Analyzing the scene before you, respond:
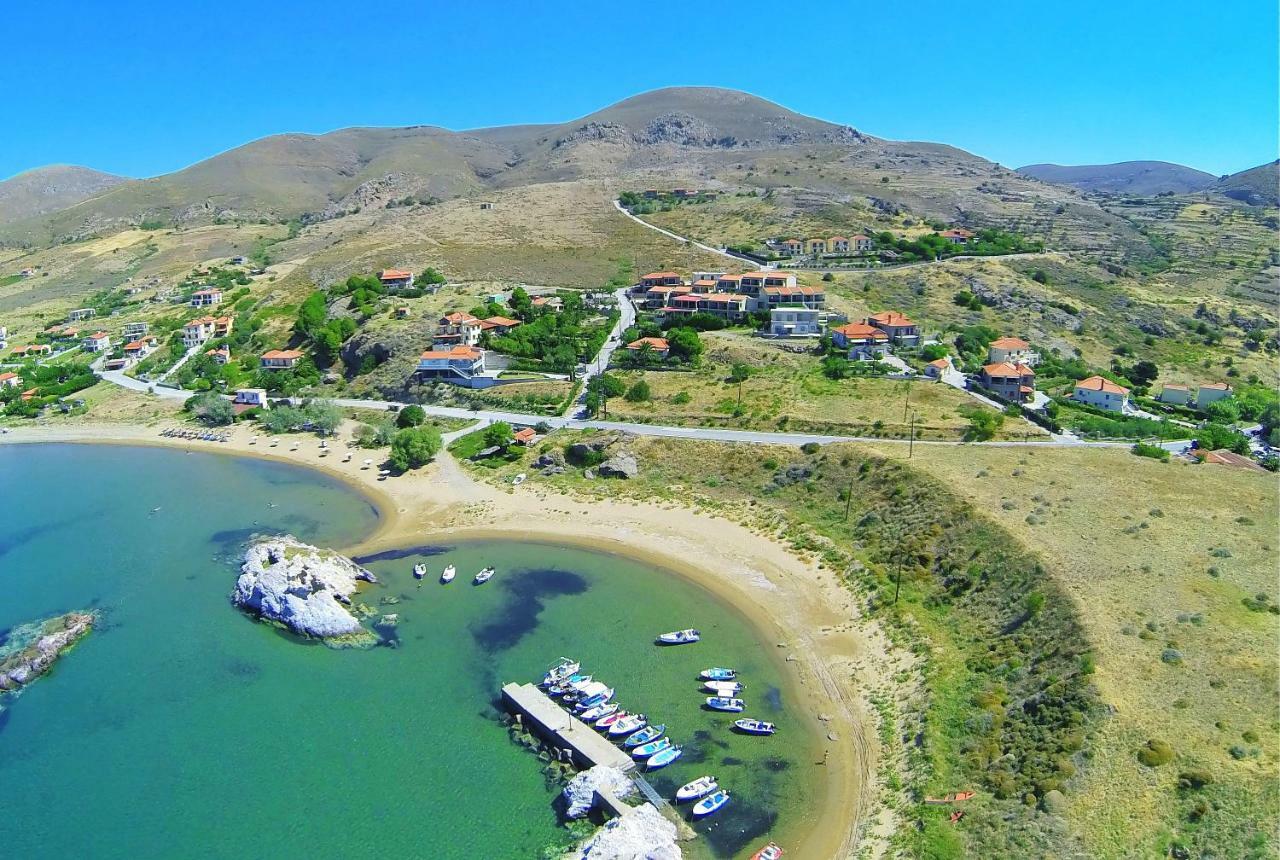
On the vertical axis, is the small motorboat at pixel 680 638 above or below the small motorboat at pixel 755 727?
above

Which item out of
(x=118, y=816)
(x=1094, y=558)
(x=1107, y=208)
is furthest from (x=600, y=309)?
(x=1107, y=208)

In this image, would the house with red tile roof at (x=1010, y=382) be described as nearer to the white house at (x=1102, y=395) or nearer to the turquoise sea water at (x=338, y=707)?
the white house at (x=1102, y=395)

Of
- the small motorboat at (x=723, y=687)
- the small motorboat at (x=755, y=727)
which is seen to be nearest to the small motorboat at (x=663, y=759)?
the small motorboat at (x=755, y=727)

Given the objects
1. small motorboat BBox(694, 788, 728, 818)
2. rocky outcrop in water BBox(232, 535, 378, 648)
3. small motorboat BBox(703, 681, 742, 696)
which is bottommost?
small motorboat BBox(694, 788, 728, 818)

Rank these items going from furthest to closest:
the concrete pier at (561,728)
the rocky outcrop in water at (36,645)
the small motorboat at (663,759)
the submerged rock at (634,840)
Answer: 1. the rocky outcrop in water at (36,645)
2. the concrete pier at (561,728)
3. the small motorboat at (663,759)
4. the submerged rock at (634,840)

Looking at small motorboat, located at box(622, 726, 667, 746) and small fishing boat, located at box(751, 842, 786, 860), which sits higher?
small motorboat, located at box(622, 726, 667, 746)

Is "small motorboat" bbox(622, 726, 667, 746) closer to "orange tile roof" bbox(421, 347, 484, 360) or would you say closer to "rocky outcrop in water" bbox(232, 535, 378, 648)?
"rocky outcrop in water" bbox(232, 535, 378, 648)

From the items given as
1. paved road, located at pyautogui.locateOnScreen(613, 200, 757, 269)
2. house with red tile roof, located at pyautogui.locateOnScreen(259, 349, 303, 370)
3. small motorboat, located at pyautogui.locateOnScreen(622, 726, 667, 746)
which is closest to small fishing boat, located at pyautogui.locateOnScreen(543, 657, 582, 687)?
small motorboat, located at pyautogui.locateOnScreen(622, 726, 667, 746)
